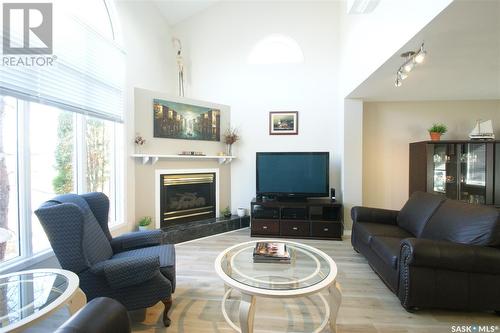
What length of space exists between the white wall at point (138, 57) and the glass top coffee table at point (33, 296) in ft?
5.42

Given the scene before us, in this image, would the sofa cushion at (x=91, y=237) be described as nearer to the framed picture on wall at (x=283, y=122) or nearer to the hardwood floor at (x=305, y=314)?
the hardwood floor at (x=305, y=314)

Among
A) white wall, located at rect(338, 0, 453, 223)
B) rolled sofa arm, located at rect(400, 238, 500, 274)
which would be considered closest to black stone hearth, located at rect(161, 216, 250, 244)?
white wall, located at rect(338, 0, 453, 223)

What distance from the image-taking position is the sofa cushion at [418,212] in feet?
8.23

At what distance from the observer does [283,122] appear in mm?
4207

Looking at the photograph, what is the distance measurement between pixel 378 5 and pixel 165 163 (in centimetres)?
328

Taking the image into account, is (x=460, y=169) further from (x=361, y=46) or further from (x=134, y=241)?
(x=134, y=241)

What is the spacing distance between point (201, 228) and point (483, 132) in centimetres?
453

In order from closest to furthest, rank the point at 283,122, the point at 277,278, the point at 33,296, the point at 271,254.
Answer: the point at 33,296, the point at 277,278, the point at 271,254, the point at 283,122

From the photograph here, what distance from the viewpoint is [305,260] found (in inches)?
78.5

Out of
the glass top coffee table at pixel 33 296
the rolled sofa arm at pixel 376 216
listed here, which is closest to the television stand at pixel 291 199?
the rolled sofa arm at pixel 376 216

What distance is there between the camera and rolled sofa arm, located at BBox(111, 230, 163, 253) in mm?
2145

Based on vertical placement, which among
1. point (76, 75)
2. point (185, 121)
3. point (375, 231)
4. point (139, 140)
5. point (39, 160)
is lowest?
point (375, 231)

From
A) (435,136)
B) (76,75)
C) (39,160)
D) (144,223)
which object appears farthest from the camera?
(435,136)

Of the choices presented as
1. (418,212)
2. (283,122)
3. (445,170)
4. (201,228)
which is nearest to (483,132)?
(445,170)
